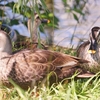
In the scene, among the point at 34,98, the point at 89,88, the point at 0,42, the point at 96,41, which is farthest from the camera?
the point at 96,41

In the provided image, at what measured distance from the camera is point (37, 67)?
5.09m

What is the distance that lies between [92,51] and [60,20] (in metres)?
3.05

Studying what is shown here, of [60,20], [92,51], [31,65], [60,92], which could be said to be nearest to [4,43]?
[31,65]

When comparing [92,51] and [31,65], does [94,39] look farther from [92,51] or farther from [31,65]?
[31,65]

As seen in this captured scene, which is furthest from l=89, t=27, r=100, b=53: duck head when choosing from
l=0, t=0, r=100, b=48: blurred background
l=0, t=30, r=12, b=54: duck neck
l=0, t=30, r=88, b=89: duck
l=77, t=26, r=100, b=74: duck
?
l=0, t=30, r=12, b=54: duck neck

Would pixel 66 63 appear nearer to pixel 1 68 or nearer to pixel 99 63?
pixel 1 68

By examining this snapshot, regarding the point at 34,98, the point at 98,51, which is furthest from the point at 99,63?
the point at 34,98

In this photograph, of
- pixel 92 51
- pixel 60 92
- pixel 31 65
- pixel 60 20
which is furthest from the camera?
pixel 60 20

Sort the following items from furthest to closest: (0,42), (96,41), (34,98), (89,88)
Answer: (96,41) → (0,42) → (89,88) → (34,98)

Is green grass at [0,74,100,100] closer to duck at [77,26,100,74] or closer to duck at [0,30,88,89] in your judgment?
duck at [0,30,88,89]

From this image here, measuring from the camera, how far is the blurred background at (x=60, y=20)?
20.5ft

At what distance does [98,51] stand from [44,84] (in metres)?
1.70

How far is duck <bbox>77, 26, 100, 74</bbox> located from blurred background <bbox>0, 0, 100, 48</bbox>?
0.64 ft

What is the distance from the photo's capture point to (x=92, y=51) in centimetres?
612
